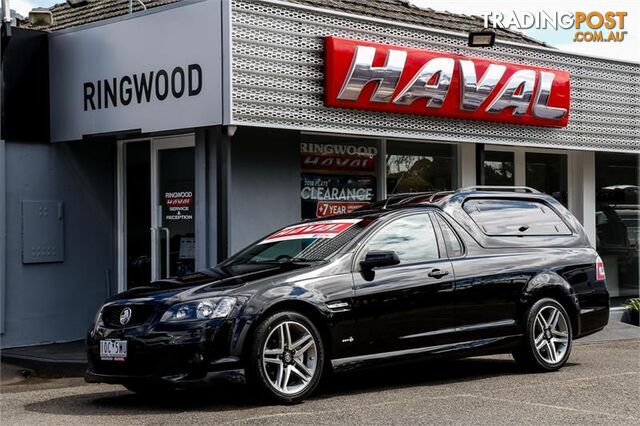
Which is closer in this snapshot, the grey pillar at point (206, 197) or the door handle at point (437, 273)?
the door handle at point (437, 273)

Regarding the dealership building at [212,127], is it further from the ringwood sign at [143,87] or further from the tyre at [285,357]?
the tyre at [285,357]

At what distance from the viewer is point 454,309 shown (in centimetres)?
924

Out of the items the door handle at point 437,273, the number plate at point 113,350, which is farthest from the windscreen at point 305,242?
the number plate at point 113,350

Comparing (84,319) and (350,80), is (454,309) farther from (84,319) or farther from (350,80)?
(84,319)

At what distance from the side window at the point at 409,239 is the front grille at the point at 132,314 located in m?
1.97

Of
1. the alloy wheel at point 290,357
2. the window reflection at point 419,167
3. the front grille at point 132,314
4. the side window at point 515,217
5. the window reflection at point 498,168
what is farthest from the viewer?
the window reflection at point 498,168

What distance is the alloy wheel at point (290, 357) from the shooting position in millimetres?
8078

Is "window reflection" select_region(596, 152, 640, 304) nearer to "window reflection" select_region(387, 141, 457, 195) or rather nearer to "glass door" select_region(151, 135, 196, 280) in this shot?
"window reflection" select_region(387, 141, 457, 195)

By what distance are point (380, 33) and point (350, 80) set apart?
93 cm

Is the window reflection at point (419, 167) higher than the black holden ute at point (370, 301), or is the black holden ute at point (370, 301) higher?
the window reflection at point (419, 167)

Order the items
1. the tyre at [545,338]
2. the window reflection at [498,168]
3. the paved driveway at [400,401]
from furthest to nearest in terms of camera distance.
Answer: the window reflection at [498,168] → the tyre at [545,338] → the paved driveway at [400,401]

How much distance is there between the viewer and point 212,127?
39.3ft

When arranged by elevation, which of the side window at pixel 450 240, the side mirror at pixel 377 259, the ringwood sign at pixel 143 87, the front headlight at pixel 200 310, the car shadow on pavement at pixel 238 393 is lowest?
the car shadow on pavement at pixel 238 393

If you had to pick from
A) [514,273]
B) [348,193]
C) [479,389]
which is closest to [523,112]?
[348,193]
